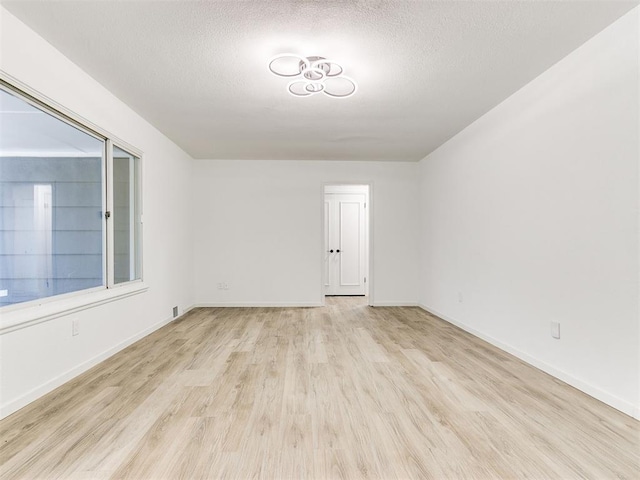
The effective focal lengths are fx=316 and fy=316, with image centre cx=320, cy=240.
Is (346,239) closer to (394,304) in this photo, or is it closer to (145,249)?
(394,304)

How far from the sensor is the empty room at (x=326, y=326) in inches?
63.7

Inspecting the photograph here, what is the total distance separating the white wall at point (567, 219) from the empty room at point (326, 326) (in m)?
0.02

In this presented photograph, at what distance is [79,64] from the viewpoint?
7.79ft

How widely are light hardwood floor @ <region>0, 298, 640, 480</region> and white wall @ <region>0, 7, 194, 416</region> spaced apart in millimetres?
177

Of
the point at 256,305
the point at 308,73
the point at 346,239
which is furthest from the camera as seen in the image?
the point at 346,239

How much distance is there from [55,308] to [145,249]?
1.36 m

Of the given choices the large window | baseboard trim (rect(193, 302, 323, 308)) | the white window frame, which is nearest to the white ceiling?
the white window frame

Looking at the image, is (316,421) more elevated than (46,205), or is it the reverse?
(46,205)

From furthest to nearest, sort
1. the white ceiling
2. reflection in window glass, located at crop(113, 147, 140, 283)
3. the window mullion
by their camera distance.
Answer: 1. reflection in window glass, located at crop(113, 147, 140, 283)
2. the window mullion
3. the white ceiling

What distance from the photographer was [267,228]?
16.9ft

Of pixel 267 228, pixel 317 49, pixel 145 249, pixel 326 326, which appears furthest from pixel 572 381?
pixel 267 228

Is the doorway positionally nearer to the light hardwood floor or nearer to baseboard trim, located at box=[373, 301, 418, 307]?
baseboard trim, located at box=[373, 301, 418, 307]

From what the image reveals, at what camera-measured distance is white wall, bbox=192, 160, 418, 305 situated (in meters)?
5.12

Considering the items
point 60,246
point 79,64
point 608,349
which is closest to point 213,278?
point 60,246
